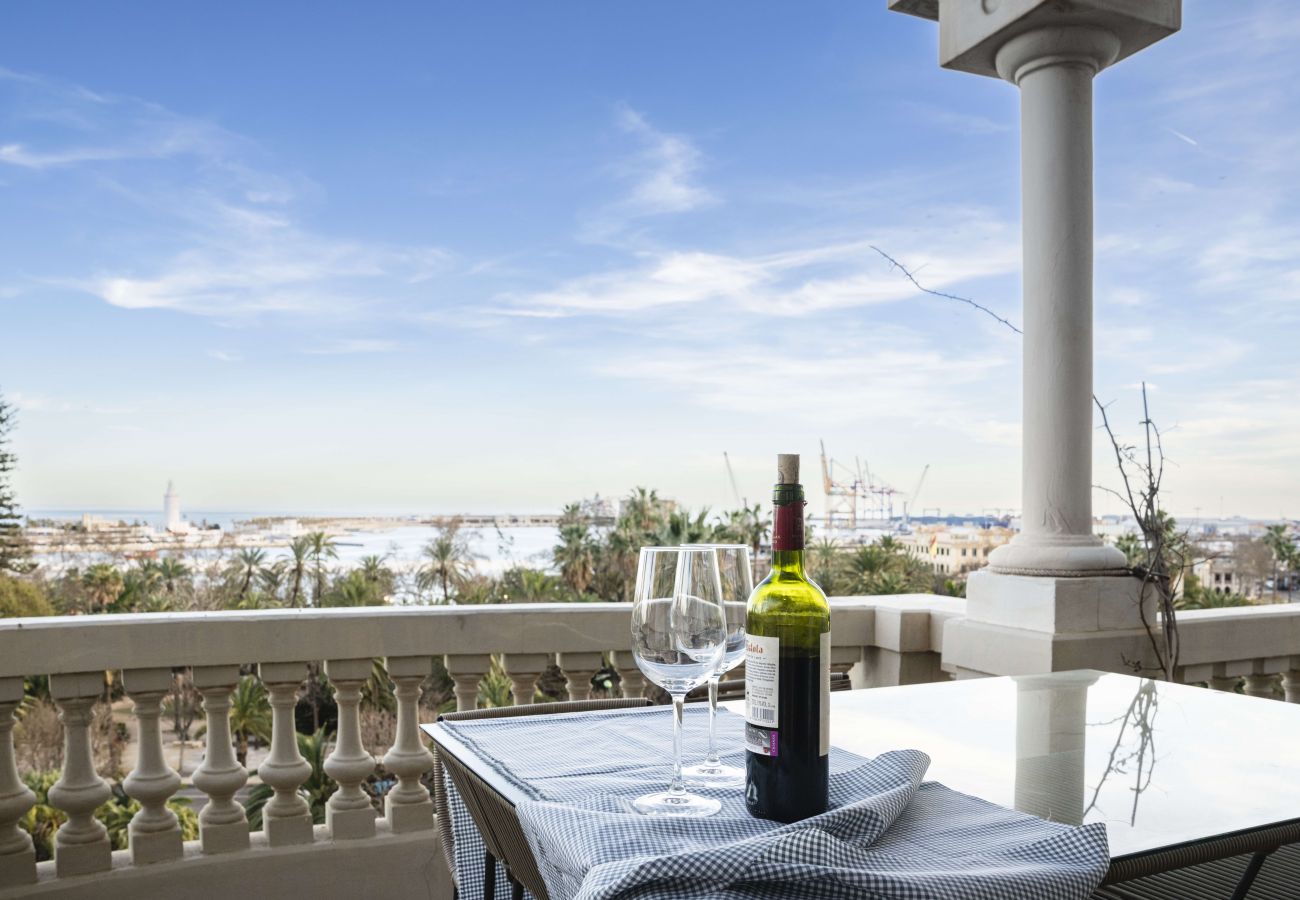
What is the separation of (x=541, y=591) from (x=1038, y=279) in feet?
88.5

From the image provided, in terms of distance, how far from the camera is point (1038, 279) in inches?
106

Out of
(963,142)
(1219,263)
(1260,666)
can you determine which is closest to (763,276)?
(963,142)

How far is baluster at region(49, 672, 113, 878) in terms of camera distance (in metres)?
2.28

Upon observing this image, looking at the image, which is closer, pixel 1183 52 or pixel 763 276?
pixel 1183 52

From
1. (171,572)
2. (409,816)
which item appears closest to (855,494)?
(171,572)

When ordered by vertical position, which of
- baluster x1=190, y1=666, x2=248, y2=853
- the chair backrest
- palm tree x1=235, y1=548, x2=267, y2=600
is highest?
the chair backrest

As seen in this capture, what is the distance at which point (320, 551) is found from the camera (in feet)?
107

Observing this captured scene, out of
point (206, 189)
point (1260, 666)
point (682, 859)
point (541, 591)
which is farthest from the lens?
point (206, 189)

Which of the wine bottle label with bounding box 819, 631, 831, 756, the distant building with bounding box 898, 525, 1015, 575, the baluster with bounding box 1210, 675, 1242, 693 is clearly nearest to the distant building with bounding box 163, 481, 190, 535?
the distant building with bounding box 898, 525, 1015, 575

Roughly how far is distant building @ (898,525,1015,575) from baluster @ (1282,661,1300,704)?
64.3 feet

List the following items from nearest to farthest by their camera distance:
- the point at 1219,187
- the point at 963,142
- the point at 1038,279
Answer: the point at 1038,279 → the point at 1219,187 → the point at 963,142

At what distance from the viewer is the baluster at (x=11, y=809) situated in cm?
222

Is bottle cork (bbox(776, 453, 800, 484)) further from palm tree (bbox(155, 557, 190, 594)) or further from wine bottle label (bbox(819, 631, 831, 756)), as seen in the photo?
palm tree (bbox(155, 557, 190, 594))

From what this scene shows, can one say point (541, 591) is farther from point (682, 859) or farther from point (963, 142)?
point (682, 859)
